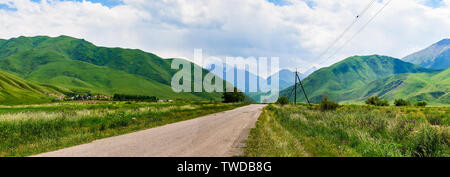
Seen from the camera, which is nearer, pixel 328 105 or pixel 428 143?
pixel 428 143

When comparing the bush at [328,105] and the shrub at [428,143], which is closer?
the shrub at [428,143]

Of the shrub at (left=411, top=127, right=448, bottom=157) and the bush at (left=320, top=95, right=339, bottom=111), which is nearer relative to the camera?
the shrub at (left=411, top=127, right=448, bottom=157)

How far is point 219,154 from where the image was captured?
9.09 meters

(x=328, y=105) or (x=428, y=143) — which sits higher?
(x=428, y=143)
